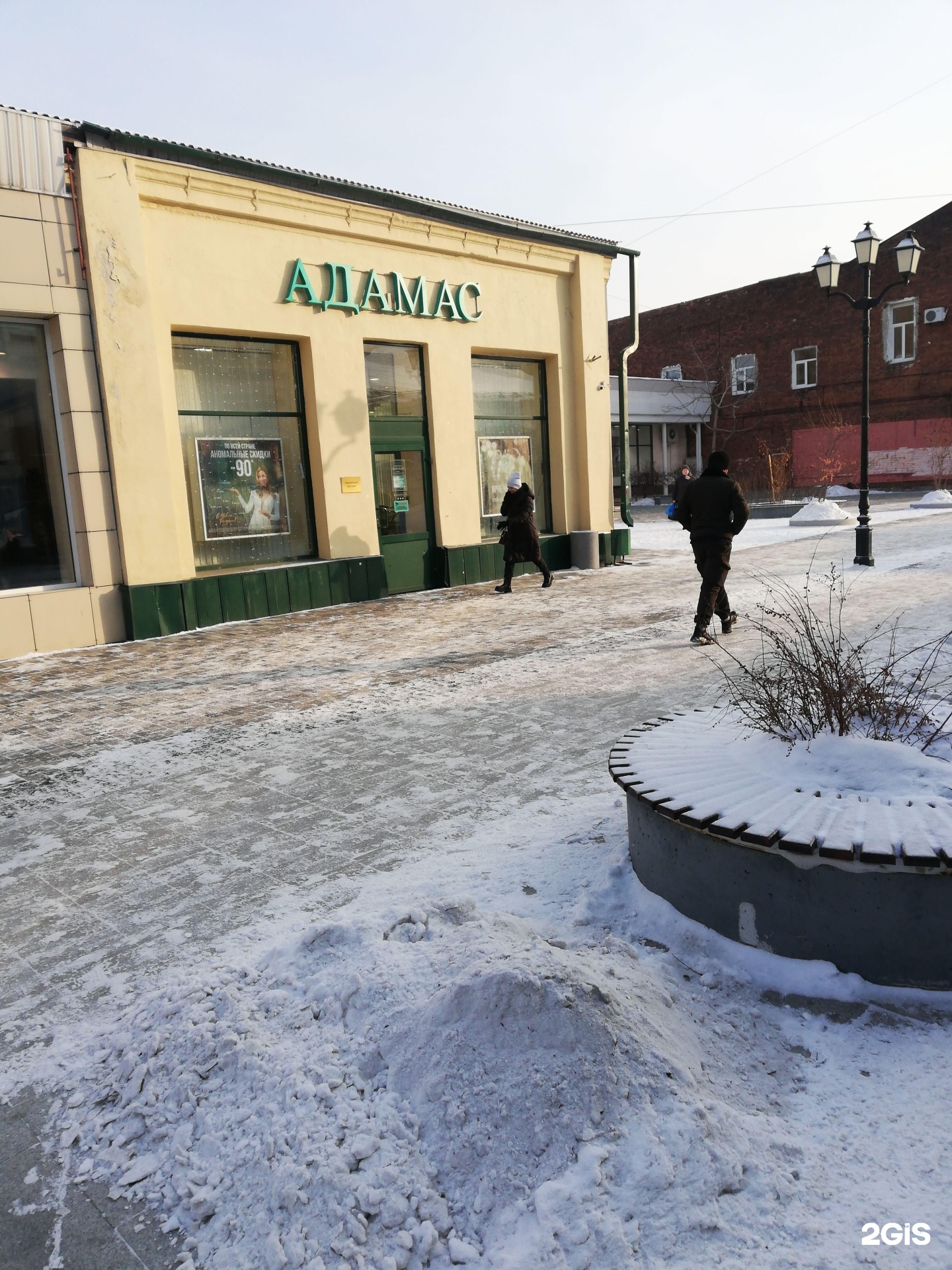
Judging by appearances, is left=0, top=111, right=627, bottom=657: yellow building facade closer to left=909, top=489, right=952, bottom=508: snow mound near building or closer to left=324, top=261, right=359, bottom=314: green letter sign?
left=324, top=261, right=359, bottom=314: green letter sign

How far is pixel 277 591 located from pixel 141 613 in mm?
1928

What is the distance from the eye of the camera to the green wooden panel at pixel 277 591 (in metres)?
11.8

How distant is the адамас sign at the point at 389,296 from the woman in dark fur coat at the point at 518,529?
9.75 feet

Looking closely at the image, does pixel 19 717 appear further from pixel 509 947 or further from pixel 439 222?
pixel 439 222

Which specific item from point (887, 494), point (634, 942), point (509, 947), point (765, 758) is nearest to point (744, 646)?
point (765, 758)

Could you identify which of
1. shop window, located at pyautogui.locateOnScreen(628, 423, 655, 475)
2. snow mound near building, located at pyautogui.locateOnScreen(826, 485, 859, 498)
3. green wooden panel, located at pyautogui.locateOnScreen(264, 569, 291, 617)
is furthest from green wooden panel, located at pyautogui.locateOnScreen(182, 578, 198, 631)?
shop window, located at pyautogui.locateOnScreen(628, 423, 655, 475)

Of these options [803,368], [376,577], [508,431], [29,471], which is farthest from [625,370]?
[803,368]

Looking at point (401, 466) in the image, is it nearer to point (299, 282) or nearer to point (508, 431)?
point (508, 431)

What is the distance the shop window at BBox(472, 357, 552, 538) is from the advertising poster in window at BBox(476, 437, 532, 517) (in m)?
0.01

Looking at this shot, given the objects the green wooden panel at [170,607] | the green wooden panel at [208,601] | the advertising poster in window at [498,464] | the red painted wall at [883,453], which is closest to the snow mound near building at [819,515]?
the advertising poster in window at [498,464]

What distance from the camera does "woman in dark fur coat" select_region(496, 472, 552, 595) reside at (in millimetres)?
12875

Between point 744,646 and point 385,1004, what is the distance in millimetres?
6590

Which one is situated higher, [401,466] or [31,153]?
[31,153]

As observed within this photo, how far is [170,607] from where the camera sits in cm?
1081
